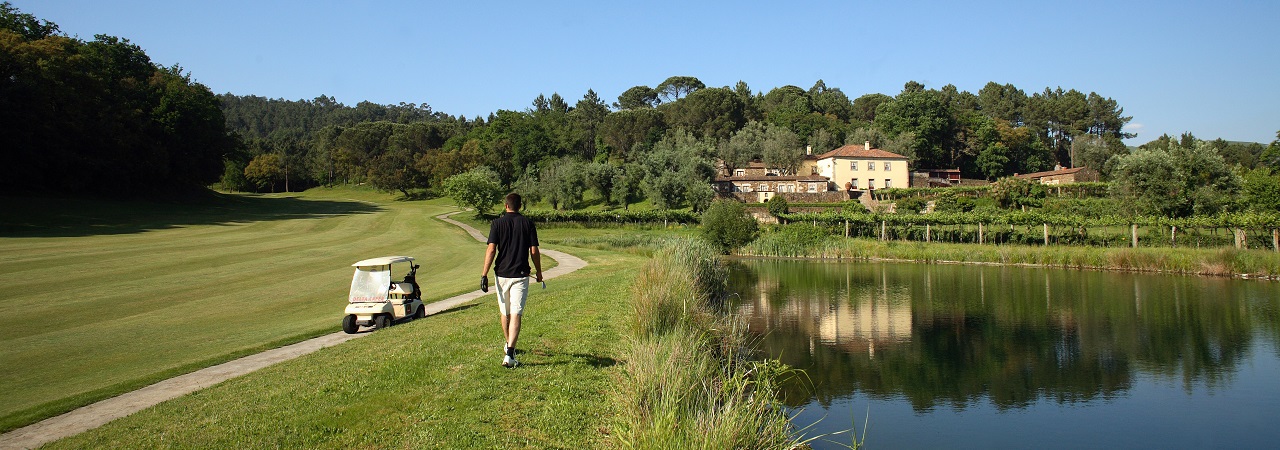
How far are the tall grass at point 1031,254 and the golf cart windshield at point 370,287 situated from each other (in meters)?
34.9

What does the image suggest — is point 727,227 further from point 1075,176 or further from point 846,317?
point 1075,176

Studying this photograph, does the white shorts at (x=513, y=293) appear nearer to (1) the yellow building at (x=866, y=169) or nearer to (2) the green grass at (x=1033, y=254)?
(2) the green grass at (x=1033, y=254)

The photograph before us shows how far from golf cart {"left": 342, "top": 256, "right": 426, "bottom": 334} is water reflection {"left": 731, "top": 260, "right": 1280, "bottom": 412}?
8.15 metres

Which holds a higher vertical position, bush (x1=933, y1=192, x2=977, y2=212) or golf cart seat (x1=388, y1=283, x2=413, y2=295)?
bush (x1=933, y1=192, x2=977, y2=212)

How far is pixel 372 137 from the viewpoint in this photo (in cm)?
11700

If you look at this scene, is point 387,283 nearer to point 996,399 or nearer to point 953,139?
point 996,399

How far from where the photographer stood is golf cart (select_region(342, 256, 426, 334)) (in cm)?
1444

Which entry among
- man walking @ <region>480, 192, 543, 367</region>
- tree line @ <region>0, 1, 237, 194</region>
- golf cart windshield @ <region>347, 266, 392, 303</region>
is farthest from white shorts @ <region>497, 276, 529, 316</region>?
tree line @ <region>0, 1, 237, 194</region>

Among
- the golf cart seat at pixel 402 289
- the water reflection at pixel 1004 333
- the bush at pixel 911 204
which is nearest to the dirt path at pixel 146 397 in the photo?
the golf cart seat at pixel 402 289

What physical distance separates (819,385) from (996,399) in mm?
3363

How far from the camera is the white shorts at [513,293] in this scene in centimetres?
912

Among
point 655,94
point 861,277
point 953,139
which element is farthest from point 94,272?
point 655,94

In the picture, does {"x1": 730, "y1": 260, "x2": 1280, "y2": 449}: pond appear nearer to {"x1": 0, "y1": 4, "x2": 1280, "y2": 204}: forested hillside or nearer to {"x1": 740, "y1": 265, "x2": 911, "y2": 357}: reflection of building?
{"x1": 740, "y1": 265, "x2": 911, "y2": 357}: reflection of building

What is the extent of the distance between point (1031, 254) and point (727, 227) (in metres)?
17.3
